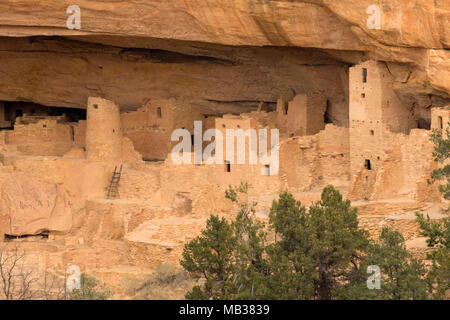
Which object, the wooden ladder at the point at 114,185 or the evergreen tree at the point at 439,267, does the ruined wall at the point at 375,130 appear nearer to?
Result: the evergreen tree at the point at 439,267

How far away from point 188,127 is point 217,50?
2.92 metres

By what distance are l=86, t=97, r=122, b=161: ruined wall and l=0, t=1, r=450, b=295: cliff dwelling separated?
0.13ft

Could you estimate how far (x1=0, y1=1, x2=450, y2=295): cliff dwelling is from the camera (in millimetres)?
21438

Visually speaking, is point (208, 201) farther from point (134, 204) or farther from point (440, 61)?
point (440, 61)

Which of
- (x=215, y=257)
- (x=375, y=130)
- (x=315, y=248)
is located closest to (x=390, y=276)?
(x=315, y=248)

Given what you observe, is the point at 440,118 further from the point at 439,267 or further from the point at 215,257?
the point at 215,257

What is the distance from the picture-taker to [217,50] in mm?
25406

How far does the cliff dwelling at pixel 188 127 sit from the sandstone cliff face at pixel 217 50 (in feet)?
0.18

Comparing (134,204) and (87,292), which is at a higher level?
(134,204)

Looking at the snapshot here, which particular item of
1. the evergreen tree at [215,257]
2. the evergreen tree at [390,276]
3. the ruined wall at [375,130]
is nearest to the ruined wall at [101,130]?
the ruined wall at [375,130]

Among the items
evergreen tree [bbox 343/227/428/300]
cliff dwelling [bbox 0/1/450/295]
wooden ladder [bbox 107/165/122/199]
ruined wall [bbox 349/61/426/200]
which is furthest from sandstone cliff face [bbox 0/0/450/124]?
evergreen tree [bbox 343/227/428/300]
